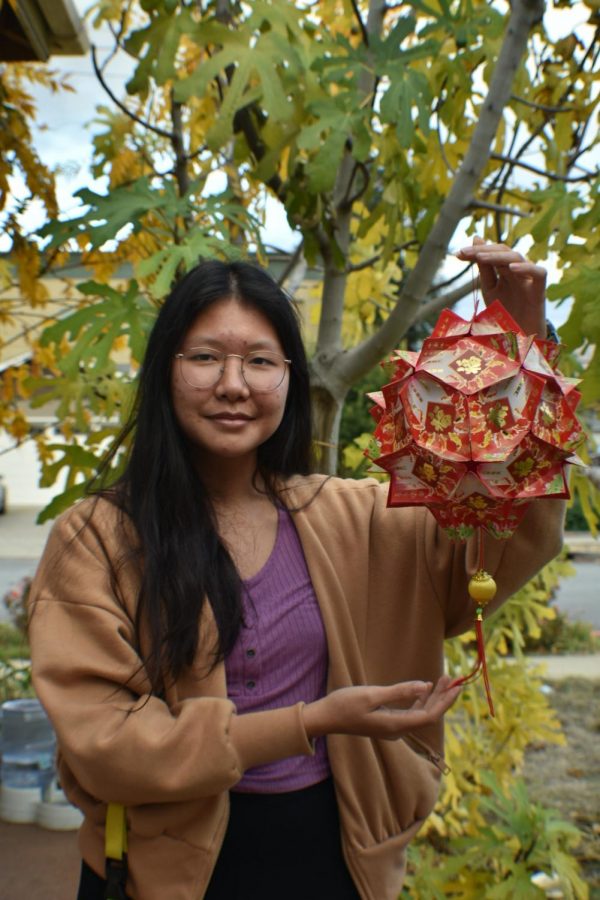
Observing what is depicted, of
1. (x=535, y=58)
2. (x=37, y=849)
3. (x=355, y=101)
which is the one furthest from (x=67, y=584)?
(x=37, y=849)

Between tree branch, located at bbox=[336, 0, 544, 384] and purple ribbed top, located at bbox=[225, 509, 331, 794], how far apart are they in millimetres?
984

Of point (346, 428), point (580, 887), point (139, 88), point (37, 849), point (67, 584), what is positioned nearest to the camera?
point (67, 584)

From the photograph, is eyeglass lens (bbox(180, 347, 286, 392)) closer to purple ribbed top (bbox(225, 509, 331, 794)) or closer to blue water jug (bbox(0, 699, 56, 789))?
purple ribbed top (bbox(225, 509, 331, 794))

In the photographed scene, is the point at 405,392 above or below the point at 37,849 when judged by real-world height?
above

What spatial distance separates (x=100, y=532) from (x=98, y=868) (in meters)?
0.47

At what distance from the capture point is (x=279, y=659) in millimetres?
1457

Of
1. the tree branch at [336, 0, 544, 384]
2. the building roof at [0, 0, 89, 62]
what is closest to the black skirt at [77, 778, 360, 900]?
the tree branch at [336, 0, 544, 384]

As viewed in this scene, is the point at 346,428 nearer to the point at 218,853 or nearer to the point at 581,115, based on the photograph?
the point at 581,115

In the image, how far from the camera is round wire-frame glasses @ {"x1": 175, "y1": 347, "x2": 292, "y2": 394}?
1.44m

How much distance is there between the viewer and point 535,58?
2555 millimetres

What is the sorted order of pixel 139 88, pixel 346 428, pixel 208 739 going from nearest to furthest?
pixel 208 739 → pixel 139 88 → pixel 346 428

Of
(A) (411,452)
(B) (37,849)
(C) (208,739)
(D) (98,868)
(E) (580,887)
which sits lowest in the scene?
(B) (37,849)

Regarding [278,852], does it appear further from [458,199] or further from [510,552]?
[458,199]

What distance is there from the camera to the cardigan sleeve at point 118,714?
1271mm
